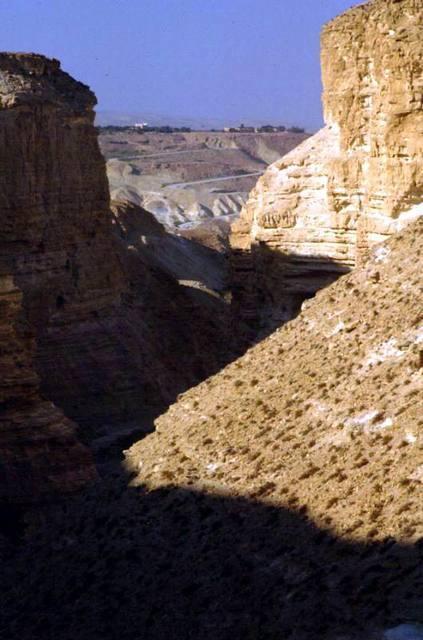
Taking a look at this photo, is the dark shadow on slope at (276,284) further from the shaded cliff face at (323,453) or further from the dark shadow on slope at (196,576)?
the dark shadow on slope at (196,576)

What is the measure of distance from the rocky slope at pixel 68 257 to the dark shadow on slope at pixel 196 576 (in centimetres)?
1534

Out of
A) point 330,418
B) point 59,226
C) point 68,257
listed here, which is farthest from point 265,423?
point 68,257

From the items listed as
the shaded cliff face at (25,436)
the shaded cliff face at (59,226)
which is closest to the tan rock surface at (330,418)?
the shaded cliff face at (25,436)

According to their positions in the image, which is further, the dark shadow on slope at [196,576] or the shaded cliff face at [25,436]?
the shaded cliff face at [25,436]

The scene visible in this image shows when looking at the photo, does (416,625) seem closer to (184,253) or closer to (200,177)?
(184,253)

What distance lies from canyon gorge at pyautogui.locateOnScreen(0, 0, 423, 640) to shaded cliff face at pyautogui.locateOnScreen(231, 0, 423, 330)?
1.5 inches

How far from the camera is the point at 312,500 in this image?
13.8 meters

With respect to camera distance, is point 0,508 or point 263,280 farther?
point 263,280

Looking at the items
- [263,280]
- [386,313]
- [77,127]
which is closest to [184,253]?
[77,127]

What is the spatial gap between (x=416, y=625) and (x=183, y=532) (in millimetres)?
5349

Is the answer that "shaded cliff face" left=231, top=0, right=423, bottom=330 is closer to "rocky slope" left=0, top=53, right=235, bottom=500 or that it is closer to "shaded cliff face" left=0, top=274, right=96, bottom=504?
"shaded cliff face" left=0, top=274, right=96, bottom=504

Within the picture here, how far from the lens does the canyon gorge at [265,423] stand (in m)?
12.7

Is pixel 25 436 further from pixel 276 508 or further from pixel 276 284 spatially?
pixel 276 508

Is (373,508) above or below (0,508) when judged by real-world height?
above
